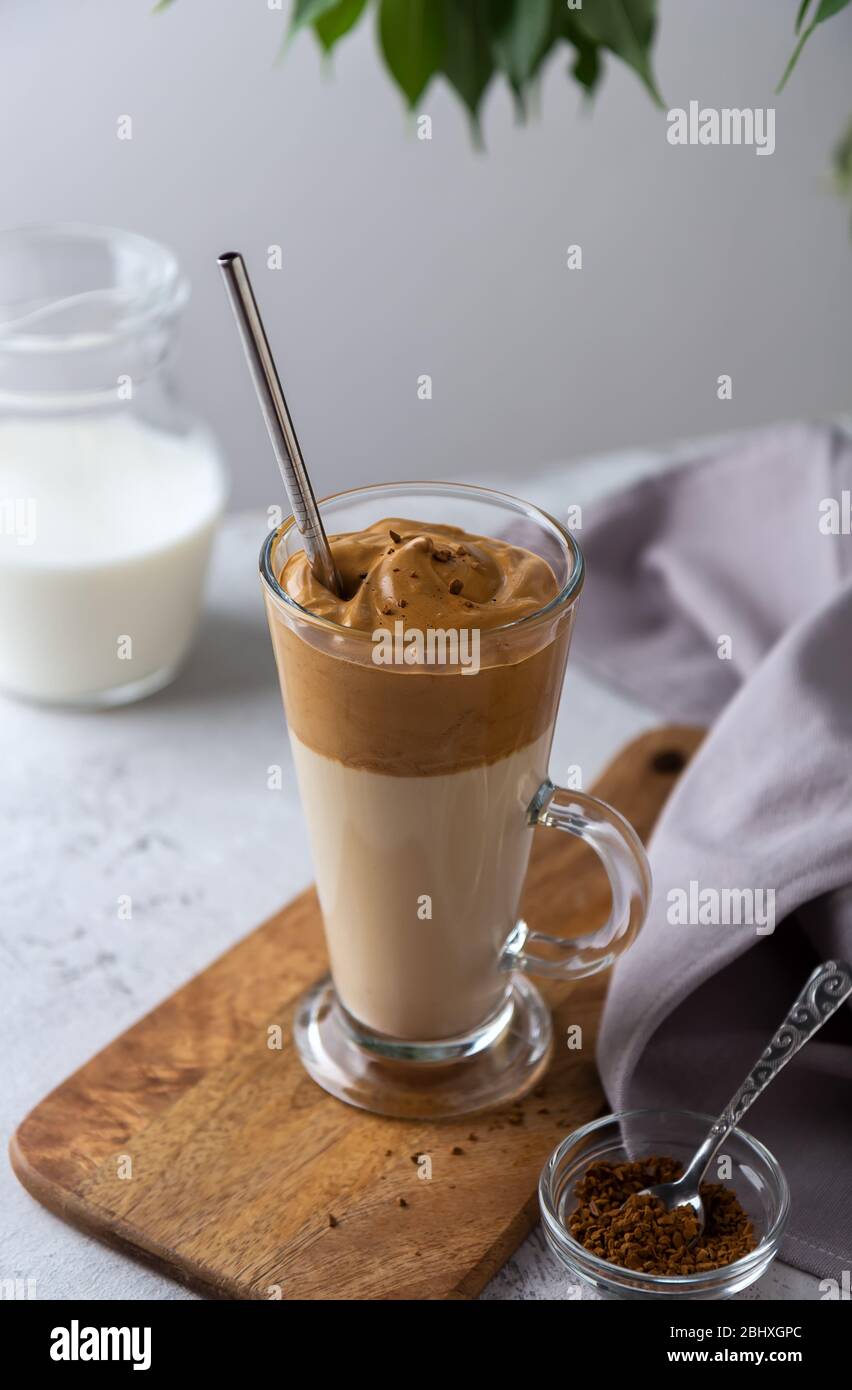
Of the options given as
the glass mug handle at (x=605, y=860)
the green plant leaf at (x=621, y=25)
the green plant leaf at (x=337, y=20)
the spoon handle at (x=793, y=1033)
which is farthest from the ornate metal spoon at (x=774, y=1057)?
the green plant leaf at (x=337, y=20)

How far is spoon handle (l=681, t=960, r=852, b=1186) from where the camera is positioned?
2.96 ft

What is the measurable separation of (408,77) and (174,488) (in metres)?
0.51

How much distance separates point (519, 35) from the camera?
99cm

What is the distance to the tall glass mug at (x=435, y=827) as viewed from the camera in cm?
86

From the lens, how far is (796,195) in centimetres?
274

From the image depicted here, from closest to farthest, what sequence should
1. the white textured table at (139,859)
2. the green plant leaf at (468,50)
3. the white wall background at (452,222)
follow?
the white textured table at (139,859), the green plant leaf at (468,50), the white wall background at (452,222)

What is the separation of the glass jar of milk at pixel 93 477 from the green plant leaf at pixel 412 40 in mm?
406

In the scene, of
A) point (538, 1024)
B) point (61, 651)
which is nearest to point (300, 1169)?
point (538, 1024)

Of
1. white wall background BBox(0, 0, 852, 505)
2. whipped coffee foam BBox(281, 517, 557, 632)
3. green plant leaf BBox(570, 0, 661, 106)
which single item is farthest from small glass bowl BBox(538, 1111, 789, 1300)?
white wall background BBox(0, 0, 852, 505)

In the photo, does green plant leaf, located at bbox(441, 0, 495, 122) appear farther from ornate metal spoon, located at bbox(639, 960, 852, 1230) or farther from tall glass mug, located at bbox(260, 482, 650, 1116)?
ornate metal spoon, located at bbox(639, 960, 852, 1230)

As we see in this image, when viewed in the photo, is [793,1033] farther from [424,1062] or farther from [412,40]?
[412,40]

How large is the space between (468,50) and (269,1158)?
2.55ft

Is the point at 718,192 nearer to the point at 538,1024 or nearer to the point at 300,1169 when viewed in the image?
the point at 538,1024

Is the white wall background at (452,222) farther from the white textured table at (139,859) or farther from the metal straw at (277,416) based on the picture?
the metal straw at (277,416)
